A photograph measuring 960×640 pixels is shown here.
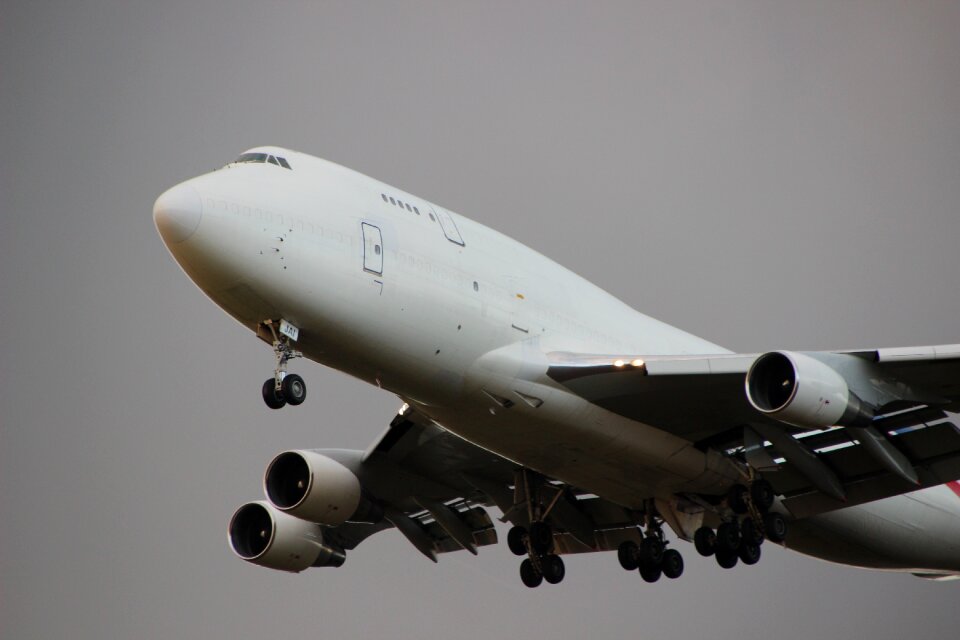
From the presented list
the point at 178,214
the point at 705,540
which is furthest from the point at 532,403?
the point at 178,214

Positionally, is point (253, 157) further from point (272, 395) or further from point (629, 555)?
point (629, 555)

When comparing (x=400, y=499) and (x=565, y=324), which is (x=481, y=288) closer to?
(x=565, y=324)

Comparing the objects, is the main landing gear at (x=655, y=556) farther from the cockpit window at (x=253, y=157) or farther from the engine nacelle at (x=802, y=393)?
the cockpit window at (x=253, y=157)

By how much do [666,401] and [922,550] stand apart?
6.41m

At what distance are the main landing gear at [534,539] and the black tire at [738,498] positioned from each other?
8.89 feet

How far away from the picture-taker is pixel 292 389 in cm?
1545

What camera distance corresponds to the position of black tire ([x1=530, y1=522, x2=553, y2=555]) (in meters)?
19.8

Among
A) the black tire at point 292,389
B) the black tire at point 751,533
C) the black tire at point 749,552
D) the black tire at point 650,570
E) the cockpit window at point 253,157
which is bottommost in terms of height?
the black tire at point 292,389

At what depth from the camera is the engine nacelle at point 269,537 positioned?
21.3m

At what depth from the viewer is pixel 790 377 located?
50.9ft

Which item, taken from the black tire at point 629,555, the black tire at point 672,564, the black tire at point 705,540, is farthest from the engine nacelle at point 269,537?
the black tire at point 705,540

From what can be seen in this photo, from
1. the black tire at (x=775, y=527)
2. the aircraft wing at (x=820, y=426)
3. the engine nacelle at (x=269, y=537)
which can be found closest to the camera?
the aircraft wing at (x=820, y=426)

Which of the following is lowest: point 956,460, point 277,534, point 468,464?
point 277,534

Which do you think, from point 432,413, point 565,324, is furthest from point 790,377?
point 432,413
